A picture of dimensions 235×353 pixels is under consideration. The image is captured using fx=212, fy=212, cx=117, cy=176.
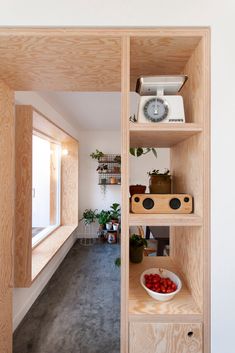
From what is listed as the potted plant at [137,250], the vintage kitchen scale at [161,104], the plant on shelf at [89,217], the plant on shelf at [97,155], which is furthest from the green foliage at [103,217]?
the vintage kitchen scale at [161,104]

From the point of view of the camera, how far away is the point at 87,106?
317 cm

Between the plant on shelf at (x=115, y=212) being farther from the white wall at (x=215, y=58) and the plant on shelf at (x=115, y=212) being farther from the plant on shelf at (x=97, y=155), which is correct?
the white wall at (x=215, y=58)

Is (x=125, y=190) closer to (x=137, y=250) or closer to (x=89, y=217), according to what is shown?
(x=137, y=250)

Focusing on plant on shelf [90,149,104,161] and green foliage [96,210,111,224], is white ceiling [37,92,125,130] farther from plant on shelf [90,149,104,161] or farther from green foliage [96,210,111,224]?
green foliage [96,210,111,224]

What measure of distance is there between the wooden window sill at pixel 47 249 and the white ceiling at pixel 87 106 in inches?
80.8

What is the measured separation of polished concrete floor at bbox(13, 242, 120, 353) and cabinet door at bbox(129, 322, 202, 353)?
116 cm

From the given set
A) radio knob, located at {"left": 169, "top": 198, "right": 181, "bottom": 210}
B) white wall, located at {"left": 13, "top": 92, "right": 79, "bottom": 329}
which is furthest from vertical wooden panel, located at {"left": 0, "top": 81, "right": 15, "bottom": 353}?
radio knob, located at {"left": 169, "top": 198, "right": 181, "bottom": 210}

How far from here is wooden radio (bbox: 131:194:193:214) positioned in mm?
1065

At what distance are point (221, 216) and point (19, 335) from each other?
→ 218 cm

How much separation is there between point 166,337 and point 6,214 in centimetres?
125

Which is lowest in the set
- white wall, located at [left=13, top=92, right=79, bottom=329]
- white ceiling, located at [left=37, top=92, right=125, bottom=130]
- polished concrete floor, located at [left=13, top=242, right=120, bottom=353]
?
polished concrete floor, located at [left=13, top=242, right=120, bottom=353]

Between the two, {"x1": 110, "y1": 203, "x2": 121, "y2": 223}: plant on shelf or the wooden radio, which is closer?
the wooden radio

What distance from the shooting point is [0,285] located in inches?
56.4

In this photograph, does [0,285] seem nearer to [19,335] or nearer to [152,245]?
[19,335]
